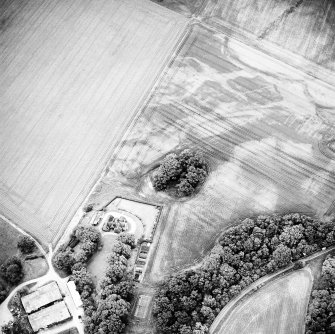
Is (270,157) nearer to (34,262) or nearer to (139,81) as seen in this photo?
(139,81)

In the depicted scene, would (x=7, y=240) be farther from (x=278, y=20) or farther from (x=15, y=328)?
(x=278, y=20)

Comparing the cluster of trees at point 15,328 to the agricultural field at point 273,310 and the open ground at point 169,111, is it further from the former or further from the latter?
the agricultural field at point 273,310

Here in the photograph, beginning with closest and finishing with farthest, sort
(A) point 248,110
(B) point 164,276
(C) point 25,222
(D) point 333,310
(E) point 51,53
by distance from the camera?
(D) point 333,310 < (B) point 164,276 < (C) point 25,222 < (A) point 248,110 < (E) point 51,53

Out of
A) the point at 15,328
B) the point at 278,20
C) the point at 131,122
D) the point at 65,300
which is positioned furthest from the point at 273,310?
the point at 278,20

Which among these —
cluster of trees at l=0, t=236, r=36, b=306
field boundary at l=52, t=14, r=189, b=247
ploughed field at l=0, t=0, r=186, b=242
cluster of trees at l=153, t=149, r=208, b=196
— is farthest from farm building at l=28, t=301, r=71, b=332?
cluster of trees at l=153, t=149, r=208, b=196

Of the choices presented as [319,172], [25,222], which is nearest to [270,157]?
[319,172]

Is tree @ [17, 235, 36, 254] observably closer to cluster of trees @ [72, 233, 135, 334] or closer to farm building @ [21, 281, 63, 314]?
farm building @ [21, 281, 63, 314]
